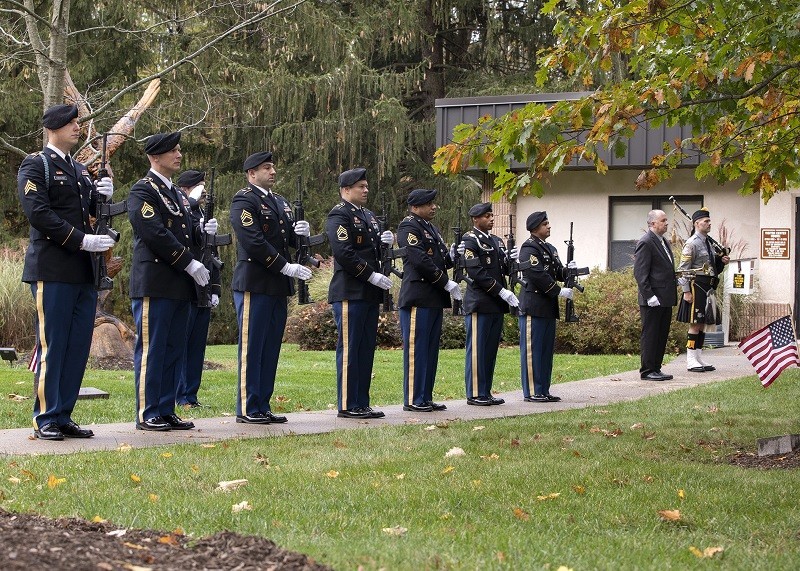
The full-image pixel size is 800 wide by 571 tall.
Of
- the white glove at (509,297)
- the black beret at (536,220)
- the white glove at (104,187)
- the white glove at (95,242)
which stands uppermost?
the black beret at (536,220)

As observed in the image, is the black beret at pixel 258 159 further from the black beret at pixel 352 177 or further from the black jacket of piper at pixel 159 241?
the black jacket of piper at pixel 159 241

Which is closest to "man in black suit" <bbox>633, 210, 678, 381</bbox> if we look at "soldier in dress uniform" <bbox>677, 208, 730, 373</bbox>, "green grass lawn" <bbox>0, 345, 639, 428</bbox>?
"green grass lawn" <bbox>0, 345, 639, 428</bbox>

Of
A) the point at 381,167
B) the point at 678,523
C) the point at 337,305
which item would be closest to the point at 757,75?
the point at 678,523

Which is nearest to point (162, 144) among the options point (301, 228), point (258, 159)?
point (258, 159)

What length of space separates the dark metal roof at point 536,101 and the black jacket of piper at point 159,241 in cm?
1236

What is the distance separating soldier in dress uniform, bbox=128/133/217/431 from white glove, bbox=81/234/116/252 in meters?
0.79

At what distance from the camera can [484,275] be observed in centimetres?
1204

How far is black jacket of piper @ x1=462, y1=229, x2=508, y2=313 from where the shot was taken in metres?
12.0

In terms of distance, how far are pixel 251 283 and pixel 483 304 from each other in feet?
9.49

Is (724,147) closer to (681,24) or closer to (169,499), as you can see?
(681,24)

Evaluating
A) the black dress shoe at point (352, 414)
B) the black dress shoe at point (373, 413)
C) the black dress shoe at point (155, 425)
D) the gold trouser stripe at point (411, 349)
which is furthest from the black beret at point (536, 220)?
the black dress shoe at point (155, 425)

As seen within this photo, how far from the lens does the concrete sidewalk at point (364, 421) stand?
8453mm

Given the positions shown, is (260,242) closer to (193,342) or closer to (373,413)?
(373,413)

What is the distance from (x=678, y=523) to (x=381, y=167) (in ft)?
75.0
